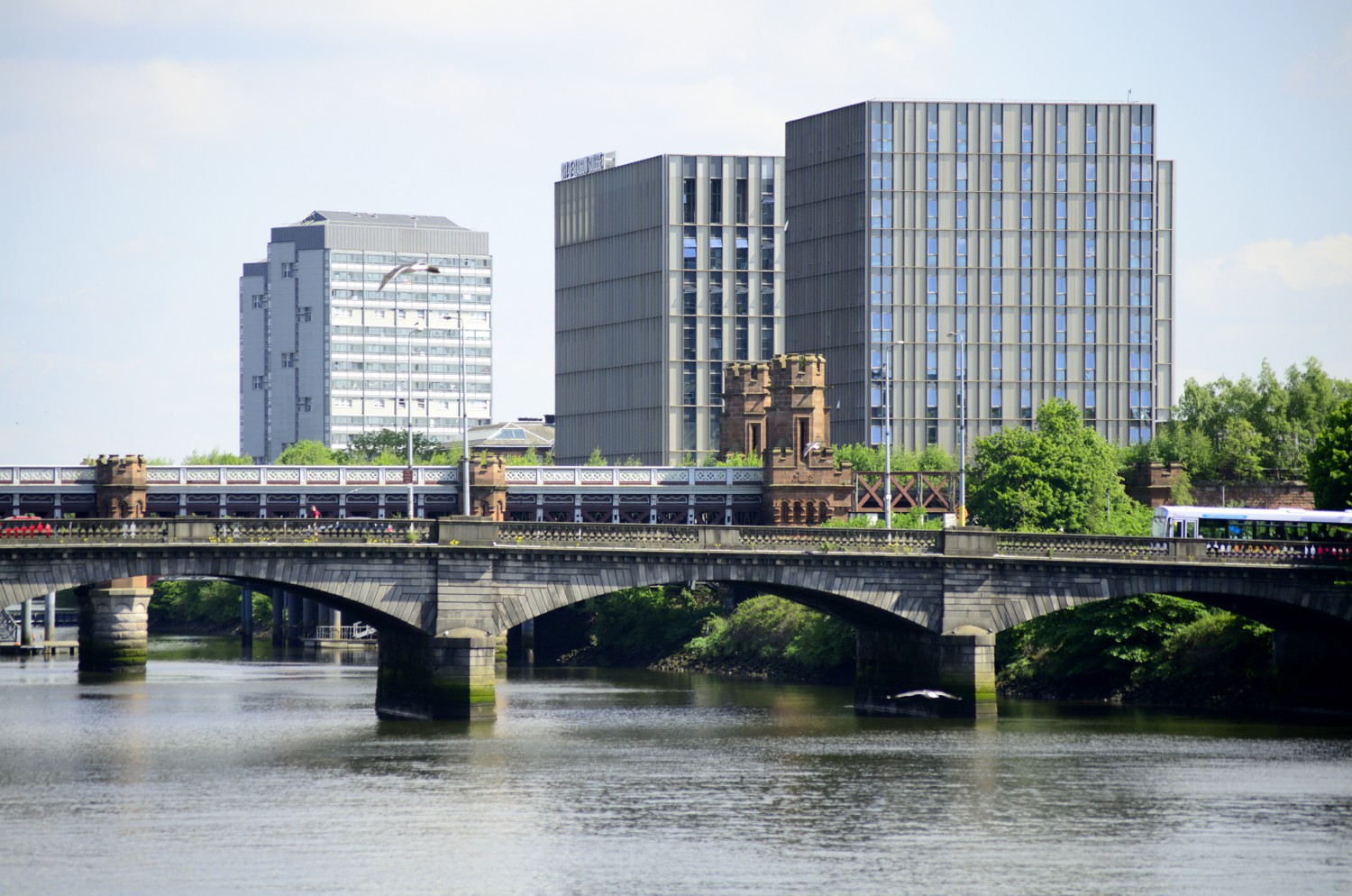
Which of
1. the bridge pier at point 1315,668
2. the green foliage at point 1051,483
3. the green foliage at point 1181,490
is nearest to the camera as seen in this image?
the bridge pier at point 1315,668

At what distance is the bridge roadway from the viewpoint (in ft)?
256

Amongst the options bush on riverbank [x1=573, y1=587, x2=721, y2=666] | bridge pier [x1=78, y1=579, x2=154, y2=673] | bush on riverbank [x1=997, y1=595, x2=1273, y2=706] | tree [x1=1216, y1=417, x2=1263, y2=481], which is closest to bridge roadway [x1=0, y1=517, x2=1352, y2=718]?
bush on riverbank [x1=997, y1=595, x2=1273, y2=706]

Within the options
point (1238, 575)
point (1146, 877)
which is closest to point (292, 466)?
point (1238, 575)

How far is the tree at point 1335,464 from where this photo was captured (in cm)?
9312

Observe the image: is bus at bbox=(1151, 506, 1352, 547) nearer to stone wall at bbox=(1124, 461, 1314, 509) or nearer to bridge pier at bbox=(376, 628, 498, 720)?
bridge pier at bbox=(376, 628, 498, 720)

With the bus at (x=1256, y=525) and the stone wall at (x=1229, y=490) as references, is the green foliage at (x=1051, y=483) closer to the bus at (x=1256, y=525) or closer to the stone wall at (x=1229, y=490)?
the stone wall at (x=1229, y=490)

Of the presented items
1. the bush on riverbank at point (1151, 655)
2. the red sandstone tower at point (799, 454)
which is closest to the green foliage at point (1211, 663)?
the bush on riverbank at point (1151, 655)

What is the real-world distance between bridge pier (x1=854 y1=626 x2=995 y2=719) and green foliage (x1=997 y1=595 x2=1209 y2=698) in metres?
10.4

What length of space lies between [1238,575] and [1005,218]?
9998cm

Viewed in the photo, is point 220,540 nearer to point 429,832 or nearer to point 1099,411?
point 429,832

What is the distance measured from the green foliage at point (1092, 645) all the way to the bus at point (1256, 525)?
3.64m

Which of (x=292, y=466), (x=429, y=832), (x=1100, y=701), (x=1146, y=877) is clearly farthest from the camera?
(x=292, y=466)

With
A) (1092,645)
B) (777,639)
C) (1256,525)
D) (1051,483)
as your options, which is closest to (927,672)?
(1092,645)

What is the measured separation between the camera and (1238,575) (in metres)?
84.8
